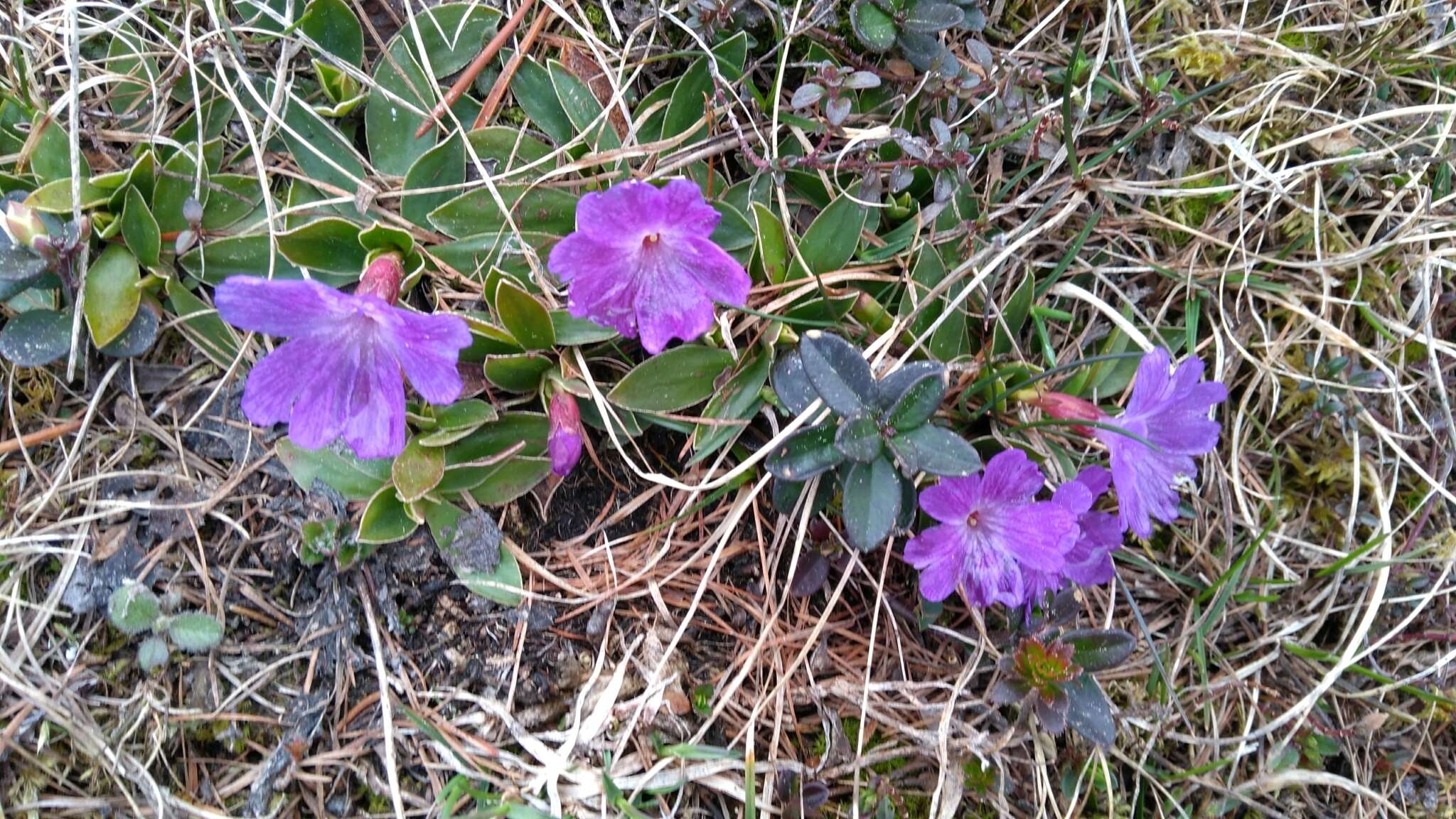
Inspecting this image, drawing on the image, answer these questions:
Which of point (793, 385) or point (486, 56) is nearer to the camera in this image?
point (793, 385)

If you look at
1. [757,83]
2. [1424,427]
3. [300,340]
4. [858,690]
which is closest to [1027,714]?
[858,690]

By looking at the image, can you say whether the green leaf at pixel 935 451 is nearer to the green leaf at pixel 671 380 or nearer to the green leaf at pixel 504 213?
the green leaf at pixel 671 380

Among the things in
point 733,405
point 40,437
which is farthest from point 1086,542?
point 40,437

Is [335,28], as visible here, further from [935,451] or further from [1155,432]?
[1155,432]

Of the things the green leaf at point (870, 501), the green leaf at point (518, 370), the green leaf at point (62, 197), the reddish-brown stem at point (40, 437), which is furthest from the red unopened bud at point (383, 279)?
the green leaf at point (870, 501)

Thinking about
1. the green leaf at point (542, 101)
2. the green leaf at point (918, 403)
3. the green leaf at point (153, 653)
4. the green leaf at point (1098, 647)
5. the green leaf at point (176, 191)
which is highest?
the green leaf at point (542, 101)

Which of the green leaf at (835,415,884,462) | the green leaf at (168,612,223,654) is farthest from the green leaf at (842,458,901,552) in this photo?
the green leaf at (168,612,223,654)
